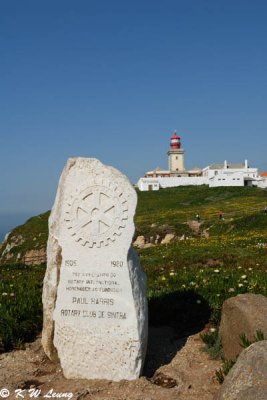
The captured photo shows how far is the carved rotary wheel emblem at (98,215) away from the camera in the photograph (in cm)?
712

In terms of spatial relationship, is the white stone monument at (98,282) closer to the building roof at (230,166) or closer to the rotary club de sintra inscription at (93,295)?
the rotary club de sintra inscription at (93,295)

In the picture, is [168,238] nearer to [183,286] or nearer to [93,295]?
[183,286]

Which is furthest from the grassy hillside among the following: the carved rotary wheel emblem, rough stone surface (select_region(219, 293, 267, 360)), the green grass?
the carved rotary wheel emblem

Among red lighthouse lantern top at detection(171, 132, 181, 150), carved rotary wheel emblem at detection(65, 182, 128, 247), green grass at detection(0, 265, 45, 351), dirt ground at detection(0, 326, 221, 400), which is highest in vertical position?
red lighthouse lantern top at detection(171, 132, 181, 150)

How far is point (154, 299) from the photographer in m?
9.99

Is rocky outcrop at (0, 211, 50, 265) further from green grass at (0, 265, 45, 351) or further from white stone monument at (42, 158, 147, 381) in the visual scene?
white stone monument at (42, 158, 147, 381)

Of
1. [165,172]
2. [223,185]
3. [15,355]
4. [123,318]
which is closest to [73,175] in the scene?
[123,318]

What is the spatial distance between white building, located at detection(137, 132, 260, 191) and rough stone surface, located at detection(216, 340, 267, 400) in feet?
269

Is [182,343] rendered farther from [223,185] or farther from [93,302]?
[223,185]

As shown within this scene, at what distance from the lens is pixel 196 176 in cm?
10106

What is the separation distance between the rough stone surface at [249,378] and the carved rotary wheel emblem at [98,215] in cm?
268

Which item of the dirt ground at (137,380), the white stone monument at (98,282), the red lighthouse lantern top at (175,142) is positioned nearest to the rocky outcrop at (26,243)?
the dirt ground at (137,380)

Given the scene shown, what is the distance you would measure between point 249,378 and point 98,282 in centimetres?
286

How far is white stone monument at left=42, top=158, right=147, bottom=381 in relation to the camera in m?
6.98
